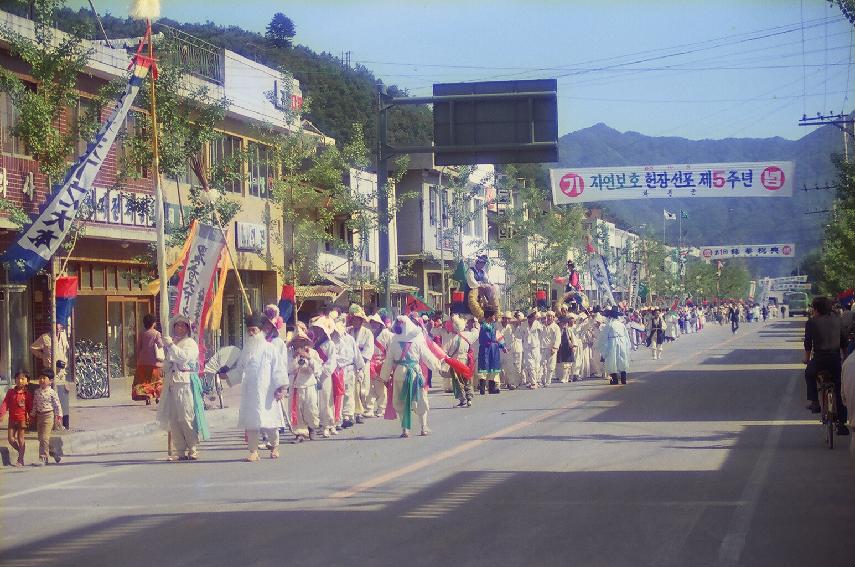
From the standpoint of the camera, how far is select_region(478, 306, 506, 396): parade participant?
27.2 metres

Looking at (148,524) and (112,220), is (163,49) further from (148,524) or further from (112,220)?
(148,524)

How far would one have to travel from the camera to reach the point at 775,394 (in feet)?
79.0

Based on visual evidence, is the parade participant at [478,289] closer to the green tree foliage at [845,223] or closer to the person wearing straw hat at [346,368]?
the person wearing straw hat at [346,368]

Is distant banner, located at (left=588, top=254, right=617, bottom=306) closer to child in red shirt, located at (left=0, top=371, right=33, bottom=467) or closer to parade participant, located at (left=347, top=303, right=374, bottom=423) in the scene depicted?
parade participant, located at (left=347, top=303, right=374, bottom=423)

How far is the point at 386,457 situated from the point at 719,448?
403 centimetres

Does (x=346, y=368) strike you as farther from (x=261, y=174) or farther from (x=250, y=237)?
(x=261, y=174)

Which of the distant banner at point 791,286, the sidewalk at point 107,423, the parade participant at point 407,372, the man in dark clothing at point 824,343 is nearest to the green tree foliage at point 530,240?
the sidewalk at point 107,423

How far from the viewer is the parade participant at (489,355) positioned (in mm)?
27188

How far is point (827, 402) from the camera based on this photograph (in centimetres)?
1487

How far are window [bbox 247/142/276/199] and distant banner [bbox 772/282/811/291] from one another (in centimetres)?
12851

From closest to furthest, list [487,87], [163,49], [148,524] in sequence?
1. [148,524]
2. [163,49]
3. [487,87]

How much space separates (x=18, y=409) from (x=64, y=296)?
5428mm

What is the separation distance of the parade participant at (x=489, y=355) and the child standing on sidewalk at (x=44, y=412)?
42.8 feet

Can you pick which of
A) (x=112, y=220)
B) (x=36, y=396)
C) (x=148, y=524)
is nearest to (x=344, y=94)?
(x=112, y=220)
